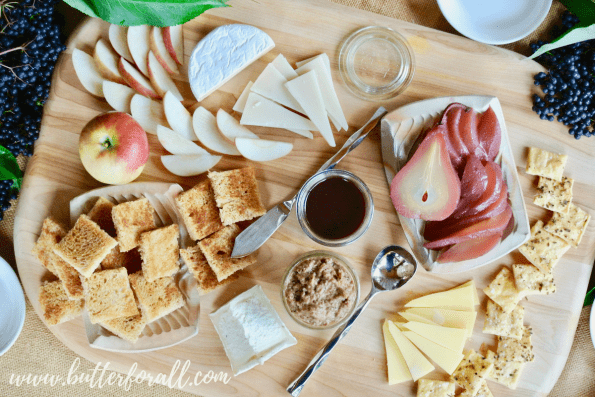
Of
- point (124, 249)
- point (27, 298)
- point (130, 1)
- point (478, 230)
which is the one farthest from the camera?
point (27, 298)

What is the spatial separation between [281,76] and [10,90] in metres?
1.05

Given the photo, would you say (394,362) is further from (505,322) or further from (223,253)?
(223,253)

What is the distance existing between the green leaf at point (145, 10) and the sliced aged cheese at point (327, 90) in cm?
44

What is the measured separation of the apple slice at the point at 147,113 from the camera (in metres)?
1.73

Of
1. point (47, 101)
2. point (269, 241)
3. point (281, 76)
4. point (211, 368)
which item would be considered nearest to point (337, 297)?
point (269, 241)

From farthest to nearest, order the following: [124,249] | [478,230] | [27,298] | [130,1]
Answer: [27,298] → [124,249] → [478,230] → [130,1]

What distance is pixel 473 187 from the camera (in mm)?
1578

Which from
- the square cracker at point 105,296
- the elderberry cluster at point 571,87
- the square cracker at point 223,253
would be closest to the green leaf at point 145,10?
the square cracker at point 223,253

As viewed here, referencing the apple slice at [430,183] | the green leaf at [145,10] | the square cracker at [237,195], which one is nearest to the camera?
the green leaf at [145,10]

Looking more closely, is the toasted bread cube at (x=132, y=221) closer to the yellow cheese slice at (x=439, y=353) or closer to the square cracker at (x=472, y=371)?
the yellow cheese slice at (x=439, y=353)

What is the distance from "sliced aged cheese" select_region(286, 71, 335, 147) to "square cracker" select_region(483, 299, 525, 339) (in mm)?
953

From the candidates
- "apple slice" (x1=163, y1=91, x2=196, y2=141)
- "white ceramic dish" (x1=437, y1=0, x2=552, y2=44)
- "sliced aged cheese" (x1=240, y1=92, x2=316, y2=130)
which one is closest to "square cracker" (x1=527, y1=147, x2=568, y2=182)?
"white ceramic dish" (x1=437, y1=0, x2=552, y2=44)

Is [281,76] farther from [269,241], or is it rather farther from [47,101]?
[47,101]

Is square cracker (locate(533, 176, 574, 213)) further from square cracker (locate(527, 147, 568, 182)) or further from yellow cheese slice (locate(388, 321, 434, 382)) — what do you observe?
yellow cheese slice (locate(388, 321, 434, 382))
